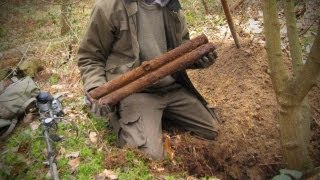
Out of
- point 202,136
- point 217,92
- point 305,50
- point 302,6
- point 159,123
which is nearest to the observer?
point 159,123

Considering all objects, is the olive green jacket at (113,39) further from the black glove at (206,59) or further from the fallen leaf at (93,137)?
the fallen leaf at (93,137)

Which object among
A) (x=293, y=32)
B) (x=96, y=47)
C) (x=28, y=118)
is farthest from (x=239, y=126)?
(x=28, y=118)

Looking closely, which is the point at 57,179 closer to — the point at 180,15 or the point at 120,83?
the point at 120,83

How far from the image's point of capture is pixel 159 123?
159 inches

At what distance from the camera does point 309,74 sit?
2842 mm

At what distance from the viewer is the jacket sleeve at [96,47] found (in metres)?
3.99

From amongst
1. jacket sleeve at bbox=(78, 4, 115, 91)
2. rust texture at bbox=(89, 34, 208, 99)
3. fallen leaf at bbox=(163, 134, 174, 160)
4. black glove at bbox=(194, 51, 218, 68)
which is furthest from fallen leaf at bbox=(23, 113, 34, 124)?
black glove at bbox=(194, 51, 218, 68)

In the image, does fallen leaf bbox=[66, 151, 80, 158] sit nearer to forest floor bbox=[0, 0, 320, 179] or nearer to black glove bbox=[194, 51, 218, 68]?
forest floor bbox=[0, 0, 320, 179]

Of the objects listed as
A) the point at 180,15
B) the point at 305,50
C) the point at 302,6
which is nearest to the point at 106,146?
the point at 180,15

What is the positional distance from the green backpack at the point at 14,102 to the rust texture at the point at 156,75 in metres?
1.40

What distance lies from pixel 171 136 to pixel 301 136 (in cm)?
147

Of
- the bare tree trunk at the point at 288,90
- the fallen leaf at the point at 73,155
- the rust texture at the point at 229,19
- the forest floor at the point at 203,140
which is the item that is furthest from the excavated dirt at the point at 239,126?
the fallen leaf at the point at 73,155

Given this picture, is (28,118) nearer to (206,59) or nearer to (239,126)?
(206,59)

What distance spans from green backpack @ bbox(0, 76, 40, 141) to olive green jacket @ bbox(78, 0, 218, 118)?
952 mm
